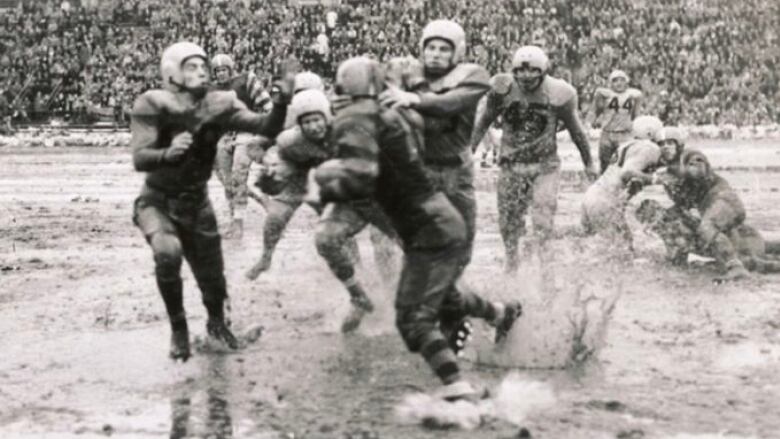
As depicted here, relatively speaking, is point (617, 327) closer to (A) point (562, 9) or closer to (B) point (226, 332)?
(B) point (226, 332)

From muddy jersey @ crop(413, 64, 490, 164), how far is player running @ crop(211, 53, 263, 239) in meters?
4.74

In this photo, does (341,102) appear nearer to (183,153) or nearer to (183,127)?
(183,153)

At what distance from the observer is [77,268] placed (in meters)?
12.3

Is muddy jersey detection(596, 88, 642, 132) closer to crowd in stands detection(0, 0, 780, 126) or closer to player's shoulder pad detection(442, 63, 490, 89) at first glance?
player's shoulder pad detection(442, 63, 490, 89)

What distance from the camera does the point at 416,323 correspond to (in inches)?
244

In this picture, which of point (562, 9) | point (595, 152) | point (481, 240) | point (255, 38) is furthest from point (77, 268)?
point (562, 9)

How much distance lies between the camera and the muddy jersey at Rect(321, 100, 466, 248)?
233 inches

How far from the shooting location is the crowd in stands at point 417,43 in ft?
108

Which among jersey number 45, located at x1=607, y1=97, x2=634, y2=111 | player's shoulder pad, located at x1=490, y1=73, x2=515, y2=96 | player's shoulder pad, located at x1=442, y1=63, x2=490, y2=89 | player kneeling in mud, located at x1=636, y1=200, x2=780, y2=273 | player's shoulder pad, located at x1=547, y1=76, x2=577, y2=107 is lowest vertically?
player kneeling in mud, located at x1=636, y1=200, x2=780, y2=273

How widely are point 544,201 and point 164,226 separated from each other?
368 centimetres

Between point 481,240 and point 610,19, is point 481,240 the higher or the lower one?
the lower one

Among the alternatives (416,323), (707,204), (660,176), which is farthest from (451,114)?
(707,204)

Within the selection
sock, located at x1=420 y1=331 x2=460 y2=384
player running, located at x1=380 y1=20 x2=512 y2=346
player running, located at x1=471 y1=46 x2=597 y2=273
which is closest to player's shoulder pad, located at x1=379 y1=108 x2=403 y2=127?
player running, located at x1=380 y1=20 x2=512 y2=346

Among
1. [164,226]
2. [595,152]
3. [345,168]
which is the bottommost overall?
[595,152]
